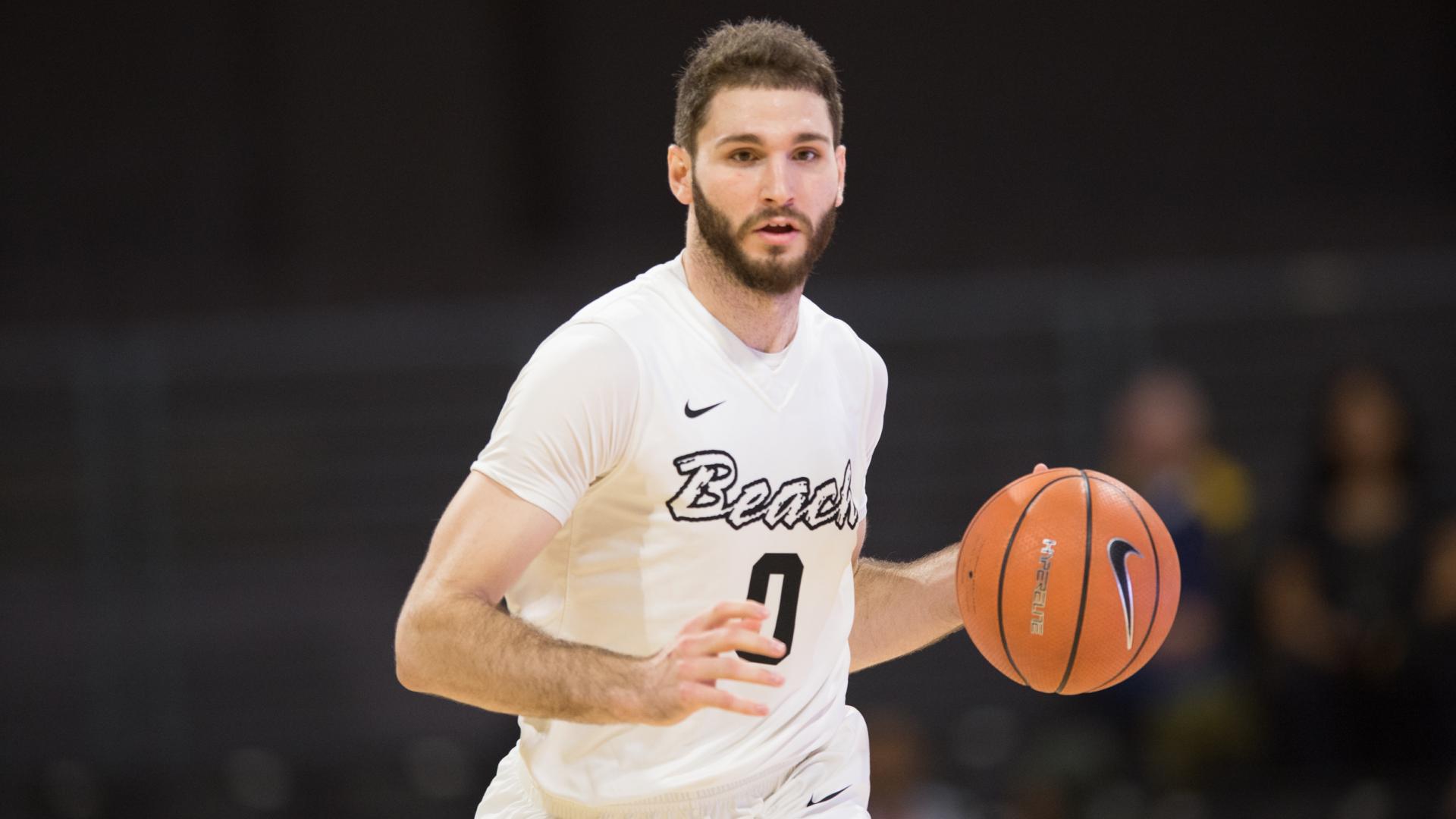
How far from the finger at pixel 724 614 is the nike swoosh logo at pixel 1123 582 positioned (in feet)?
4.00

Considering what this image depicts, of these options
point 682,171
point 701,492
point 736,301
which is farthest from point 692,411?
point 682,171

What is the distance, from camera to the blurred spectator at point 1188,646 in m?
7.32

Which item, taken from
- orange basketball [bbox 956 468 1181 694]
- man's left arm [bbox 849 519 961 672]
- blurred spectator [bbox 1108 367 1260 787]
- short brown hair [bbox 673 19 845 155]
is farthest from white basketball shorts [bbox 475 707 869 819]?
blurred spectator [bbox 1108 367 1260 787]

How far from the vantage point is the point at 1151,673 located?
7438 millimetres

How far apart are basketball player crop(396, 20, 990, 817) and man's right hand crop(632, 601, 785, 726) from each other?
0.35 metres

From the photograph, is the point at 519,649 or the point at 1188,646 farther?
the point at 1188,646

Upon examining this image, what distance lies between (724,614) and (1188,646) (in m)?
4.88

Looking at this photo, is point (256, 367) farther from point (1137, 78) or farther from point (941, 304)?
point (1137, 78)

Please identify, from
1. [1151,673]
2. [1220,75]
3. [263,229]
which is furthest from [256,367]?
[1220,75]

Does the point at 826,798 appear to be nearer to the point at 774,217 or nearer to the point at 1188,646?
the point at 774,217

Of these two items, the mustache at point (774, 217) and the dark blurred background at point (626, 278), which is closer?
the mustache at point (774, 217)

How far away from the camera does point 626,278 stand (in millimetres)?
10508

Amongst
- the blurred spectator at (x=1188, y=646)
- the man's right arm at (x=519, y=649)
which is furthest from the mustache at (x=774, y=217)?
the blurred spectator at (x=1188, y=646)

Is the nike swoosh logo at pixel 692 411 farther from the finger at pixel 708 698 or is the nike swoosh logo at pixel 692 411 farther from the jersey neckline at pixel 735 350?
the finger at pixel 708 698
